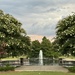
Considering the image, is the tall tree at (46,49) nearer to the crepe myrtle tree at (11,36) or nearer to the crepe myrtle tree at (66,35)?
the crepe myrtle tree at (11,36)

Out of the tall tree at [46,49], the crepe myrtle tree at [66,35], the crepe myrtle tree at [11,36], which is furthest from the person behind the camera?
the tall tree at [46,49]

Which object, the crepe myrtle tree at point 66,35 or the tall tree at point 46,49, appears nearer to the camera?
the crepe myrtle tree at point 66,35

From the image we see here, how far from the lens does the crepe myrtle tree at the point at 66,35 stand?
37.2 m

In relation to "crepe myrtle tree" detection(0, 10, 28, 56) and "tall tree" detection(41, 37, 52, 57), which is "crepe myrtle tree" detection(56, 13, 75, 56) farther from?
"tall tree" detection(41, 37, 52, 57)

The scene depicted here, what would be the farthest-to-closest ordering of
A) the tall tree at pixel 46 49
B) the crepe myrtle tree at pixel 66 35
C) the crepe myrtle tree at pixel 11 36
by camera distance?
the tall tree at pixel 46 49, the crepe myrtle tree at pixel 11 36, the crepe myrtle tree at pixel 66 35

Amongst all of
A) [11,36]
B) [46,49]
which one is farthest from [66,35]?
[46,49]

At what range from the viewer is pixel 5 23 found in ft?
130

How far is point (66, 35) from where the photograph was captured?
38.1 meters

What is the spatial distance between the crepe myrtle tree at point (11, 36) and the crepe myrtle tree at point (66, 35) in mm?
4927

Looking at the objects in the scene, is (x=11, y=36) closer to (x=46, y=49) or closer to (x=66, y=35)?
(x=66, y=35)

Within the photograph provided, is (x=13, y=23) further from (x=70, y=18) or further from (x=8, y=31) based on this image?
(x=70, y=18)

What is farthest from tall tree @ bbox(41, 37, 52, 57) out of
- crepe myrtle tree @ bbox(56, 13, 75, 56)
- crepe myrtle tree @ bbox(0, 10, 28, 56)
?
crepe myrtle tree @ bbox(56, 13, 75, 56)

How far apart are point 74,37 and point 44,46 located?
34065mm

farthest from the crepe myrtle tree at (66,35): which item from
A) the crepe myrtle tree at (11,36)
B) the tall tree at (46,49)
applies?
the tall tree at (46,49)
